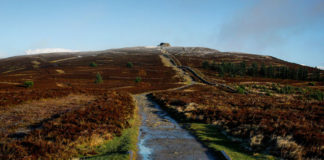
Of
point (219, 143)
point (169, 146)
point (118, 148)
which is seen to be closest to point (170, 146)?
point (169, 146)

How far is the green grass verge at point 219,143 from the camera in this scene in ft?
31.5

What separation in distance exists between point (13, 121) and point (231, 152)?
16631mm

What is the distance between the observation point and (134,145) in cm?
1134

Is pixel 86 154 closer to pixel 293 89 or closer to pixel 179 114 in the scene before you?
pixel 179 114

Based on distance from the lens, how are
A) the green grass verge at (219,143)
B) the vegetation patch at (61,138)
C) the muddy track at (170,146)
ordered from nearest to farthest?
the vegetation patch at (61,138) < the green grass verge at (219,143) < the muddy track at (170,146)

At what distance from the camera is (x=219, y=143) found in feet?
39.2

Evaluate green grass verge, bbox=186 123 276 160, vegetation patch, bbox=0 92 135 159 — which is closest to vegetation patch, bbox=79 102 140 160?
vegetation patch, bbox=0 92 135 159

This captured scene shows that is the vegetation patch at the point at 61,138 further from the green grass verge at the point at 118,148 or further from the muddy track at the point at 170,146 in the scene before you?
the muddy track at the point at 170,146

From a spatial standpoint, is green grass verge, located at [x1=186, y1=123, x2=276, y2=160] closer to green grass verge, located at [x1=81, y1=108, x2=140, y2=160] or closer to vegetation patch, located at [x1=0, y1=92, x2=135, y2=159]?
green grass verge, located at [x1=81, y1=108, x2=140, y2=160]

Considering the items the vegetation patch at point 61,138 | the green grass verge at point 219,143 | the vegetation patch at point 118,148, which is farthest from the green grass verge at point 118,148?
the green grass verge at point 219,143

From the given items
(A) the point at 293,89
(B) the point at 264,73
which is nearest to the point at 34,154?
(A) the point at 293,89

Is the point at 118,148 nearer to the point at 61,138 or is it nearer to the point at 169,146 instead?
the point at 169,146

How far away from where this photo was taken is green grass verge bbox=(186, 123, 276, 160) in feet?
31.5

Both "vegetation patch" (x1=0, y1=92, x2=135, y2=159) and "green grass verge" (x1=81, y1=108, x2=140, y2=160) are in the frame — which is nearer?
"vegetation patch" (x1=0, y1=92, x2=135, y2=159)
